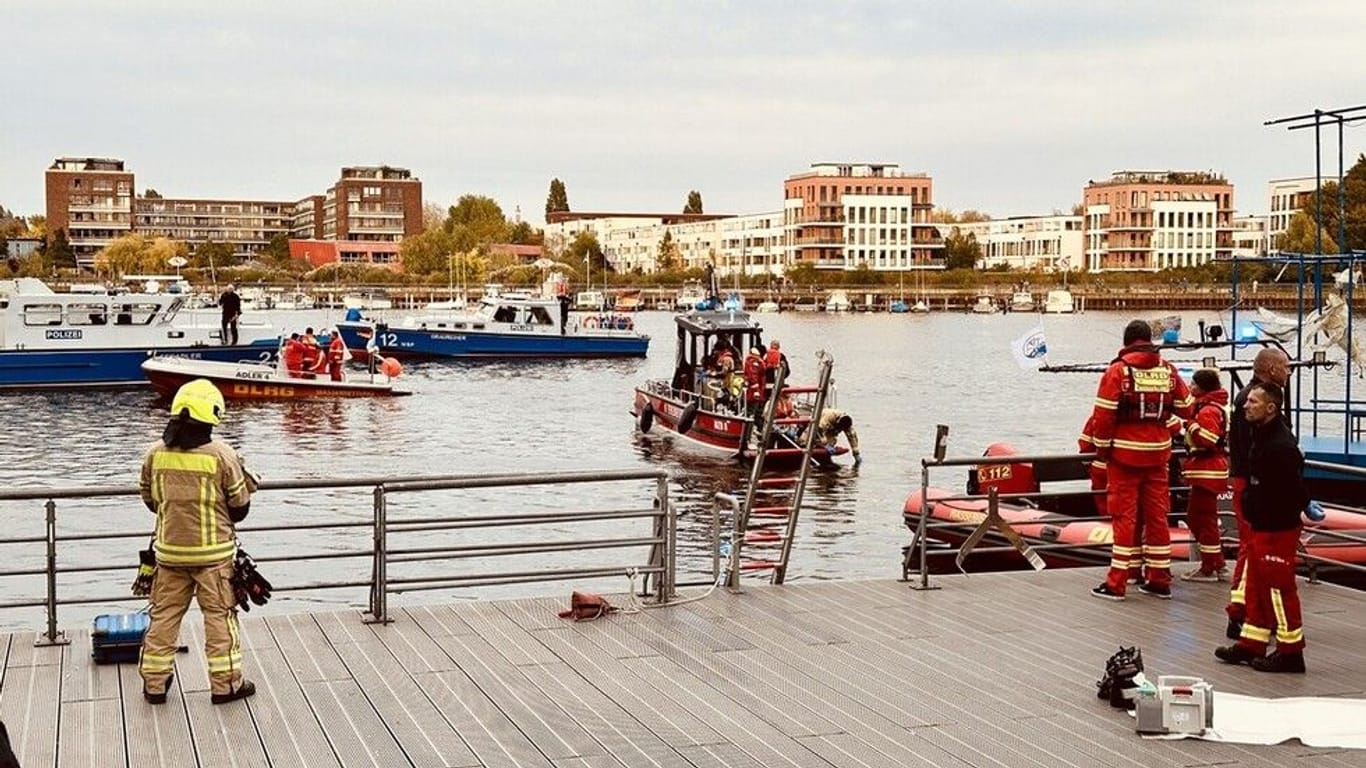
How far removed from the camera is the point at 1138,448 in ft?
35.4

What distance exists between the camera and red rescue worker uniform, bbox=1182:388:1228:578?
37.6ft

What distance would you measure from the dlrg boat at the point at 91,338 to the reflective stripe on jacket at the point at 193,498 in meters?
44.5

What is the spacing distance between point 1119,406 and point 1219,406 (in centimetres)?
152

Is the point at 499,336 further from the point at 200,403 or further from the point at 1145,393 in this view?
the point at 200,403

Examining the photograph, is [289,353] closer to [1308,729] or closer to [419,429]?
[419,429]

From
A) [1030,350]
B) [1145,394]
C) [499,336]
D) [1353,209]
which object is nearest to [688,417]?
[1030,350]

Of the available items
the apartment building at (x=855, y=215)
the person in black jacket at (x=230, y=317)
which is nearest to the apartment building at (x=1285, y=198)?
the apartment building at (x=855, y=215)

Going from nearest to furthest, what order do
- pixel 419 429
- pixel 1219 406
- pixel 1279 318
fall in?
pixel 1219 406
pixel 1279 318
pixel 419 429

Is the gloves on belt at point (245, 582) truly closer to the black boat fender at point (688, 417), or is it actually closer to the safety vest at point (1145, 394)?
the safety vest at point (1145, 394)

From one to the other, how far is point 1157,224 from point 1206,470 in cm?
19091

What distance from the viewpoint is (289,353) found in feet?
161

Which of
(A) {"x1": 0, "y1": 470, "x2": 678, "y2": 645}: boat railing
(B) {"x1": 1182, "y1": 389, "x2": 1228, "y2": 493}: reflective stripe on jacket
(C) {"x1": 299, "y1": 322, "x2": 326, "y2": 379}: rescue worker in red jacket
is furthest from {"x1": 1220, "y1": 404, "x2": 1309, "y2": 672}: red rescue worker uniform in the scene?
(C) {"x1": 299, "y1": 322, "x2": 326, "y2": 379}: rescue worker in red jacket

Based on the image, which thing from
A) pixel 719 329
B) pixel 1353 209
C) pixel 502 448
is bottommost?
pixel 502 448

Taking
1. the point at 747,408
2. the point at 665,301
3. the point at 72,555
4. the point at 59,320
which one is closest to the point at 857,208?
the point at 665,301
